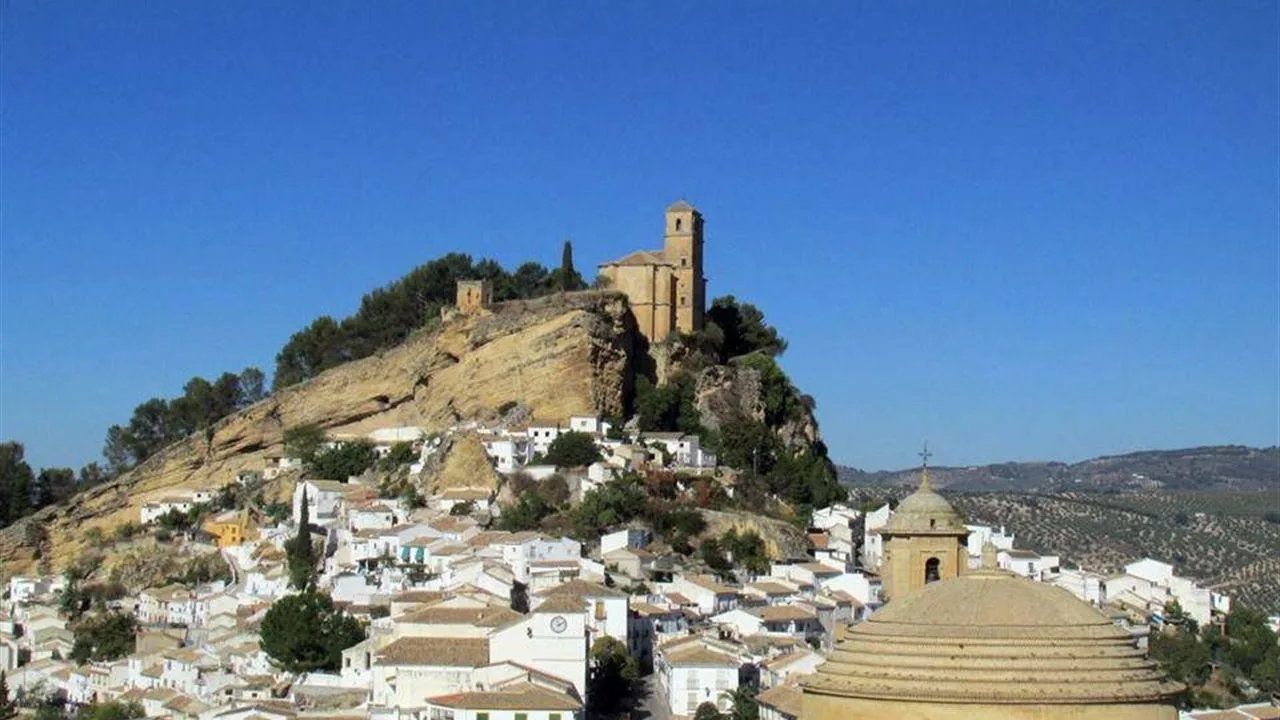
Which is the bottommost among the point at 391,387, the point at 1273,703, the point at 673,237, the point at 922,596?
the point at 1273,703

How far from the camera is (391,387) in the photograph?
74875 millimetres

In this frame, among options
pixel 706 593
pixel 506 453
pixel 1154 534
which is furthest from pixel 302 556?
pixel 1154 534

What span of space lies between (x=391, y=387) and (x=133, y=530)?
35.5 ft

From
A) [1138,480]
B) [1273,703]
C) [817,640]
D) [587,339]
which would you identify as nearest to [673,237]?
[587,339]

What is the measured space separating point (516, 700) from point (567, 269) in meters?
38.5

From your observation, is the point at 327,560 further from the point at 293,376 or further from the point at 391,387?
the point at 293,376

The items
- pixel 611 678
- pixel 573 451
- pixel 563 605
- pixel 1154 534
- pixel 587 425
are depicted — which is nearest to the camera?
pixel 563 605

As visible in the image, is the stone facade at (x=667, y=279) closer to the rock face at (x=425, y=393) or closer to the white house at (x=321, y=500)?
the rock face at (x=425, y=393)

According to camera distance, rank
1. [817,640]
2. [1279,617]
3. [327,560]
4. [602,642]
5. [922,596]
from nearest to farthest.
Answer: [922,596]
[602,642]
[817,640]
[327,560]
[1279,617]

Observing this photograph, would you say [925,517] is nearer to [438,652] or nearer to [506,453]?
[438,652]

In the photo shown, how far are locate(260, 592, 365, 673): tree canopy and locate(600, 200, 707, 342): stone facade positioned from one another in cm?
2591

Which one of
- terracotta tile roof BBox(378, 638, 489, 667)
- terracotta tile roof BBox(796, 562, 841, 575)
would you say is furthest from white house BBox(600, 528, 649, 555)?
terracotta tile roof BBox(378, 638, 489, 667)

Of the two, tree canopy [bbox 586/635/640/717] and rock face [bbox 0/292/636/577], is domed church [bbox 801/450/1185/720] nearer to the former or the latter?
tree canopy [bbox 586/635/640/717]

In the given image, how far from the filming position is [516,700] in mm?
39344
